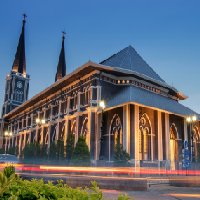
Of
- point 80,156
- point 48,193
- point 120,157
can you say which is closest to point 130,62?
point 80,156

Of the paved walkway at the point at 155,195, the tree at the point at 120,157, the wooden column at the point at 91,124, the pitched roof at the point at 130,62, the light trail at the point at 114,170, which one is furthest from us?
the pitched roof at the point at 130,62

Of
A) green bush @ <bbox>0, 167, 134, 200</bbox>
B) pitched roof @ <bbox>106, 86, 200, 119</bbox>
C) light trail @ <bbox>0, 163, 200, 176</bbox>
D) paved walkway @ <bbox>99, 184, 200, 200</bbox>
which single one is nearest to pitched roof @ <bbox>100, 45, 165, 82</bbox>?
pitched roof @ <bbox>106, 86, 200, 119</bbox>

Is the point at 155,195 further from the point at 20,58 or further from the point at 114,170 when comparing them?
the point at 20,58

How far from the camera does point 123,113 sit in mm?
24047

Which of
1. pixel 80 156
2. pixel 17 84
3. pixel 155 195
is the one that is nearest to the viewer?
pixel 155 195

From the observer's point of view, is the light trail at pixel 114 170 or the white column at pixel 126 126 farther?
the white column at pixel 126 126

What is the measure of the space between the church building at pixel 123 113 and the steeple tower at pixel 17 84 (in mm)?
33500

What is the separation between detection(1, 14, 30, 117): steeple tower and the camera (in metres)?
66.9

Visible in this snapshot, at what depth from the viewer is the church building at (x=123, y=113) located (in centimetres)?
2303

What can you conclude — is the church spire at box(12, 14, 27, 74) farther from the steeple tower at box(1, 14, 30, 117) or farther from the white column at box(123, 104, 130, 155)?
the white column at box(123, 104, 130, 155)

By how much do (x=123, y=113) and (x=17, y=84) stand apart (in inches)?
2036

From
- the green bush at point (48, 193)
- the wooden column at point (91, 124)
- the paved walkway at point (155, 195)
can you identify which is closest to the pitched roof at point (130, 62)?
the wooden column at point (91, 124)

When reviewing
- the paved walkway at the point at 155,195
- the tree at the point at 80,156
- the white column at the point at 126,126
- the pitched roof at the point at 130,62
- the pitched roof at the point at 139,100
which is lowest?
the paved walkway at the point at 155,195

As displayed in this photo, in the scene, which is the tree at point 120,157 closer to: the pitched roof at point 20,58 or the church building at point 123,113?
the church building at point 123,113
